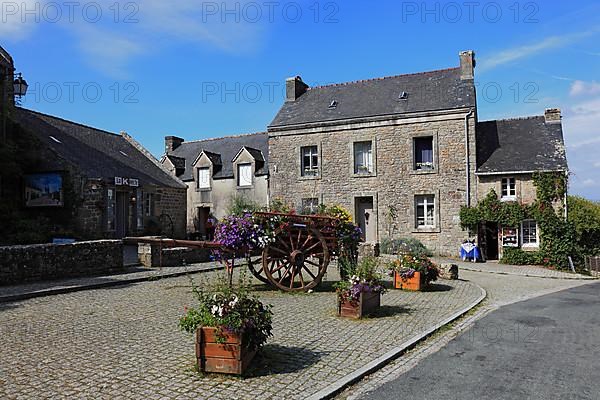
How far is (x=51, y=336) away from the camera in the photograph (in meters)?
6.41

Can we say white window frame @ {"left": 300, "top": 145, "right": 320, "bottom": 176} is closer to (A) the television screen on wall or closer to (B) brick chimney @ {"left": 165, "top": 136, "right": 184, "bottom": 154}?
(A) the television screen on wall

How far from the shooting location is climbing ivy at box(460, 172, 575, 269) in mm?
19750

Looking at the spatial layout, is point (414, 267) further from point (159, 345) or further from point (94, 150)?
point (94, 150)

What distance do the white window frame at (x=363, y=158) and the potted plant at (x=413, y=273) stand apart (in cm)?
1243

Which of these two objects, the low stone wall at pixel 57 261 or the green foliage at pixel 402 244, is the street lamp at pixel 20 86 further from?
the green foliage at pixel 402 244

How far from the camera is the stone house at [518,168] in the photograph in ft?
67.8

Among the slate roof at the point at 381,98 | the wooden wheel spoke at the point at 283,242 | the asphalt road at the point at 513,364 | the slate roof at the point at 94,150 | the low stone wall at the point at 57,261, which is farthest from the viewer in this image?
the slate roof at the point at 381,98

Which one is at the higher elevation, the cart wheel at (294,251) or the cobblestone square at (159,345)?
the cart wheel at (294,251)

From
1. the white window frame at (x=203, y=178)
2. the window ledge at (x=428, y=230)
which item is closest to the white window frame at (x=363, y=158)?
the window ledge at (x=428, y=230)

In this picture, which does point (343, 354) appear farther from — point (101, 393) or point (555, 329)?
point (555, 329)

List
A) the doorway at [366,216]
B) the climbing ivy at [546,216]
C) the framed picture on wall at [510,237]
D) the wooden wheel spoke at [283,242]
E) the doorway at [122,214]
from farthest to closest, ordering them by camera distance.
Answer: the doorway at [366,216]
the framed picture on wall at [510,237]
the doorway at [122,214]
the climbing ivy at [546,216]
the wooden wheel spoke at [283,242]

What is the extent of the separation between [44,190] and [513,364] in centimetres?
1802

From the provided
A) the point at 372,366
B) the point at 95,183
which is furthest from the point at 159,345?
the point at 95,183

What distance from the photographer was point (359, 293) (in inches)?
315
